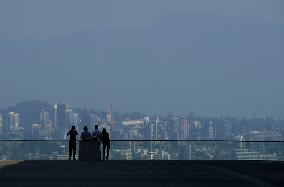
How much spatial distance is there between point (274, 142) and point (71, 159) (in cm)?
882

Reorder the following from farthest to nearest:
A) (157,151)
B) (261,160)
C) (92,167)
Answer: (157,151) < (261,160) < (92,167)

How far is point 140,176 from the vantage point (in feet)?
121

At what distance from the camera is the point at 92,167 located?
44156 millimetres

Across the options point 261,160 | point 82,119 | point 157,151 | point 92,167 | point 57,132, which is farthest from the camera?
point 57,132

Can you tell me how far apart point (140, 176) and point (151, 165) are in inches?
409

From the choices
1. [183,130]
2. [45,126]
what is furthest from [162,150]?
[183,130]

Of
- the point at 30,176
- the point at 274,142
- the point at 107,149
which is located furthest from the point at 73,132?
the point at 30,176

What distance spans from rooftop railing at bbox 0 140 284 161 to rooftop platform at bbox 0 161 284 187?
8766 mm

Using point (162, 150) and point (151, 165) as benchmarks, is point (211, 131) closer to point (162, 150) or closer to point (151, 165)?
point (162, 150)

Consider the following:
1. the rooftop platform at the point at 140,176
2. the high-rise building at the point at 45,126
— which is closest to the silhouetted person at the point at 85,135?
the rooftop platform at the point at 140,176

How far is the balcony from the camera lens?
111ft

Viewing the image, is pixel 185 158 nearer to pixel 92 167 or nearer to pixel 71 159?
pixel 71 159

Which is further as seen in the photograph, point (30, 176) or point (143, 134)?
point (143, 134)

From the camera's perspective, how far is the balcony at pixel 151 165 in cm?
3375
